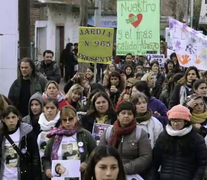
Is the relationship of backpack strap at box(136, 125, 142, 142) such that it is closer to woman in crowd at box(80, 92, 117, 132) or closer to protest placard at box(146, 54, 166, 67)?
woman in crowd at box(80, 92, 117, 132)

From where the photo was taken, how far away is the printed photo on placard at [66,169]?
6039 mm

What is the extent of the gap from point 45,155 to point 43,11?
22512mm

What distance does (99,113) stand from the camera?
277 inches

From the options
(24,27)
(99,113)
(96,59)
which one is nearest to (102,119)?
(99,113)

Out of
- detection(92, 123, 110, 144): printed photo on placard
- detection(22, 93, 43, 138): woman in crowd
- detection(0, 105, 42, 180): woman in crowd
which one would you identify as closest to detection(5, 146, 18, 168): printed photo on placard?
detection(0, 105, 42, 180): woman in crowd

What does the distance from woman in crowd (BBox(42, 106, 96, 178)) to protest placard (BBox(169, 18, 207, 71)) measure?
253 inches

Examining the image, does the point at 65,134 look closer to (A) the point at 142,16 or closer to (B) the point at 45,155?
(B) the point at 45,155

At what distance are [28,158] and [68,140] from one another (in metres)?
0.55

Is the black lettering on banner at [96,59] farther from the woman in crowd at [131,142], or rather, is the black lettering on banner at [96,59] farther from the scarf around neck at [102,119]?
the woman in crowd at [131,142]

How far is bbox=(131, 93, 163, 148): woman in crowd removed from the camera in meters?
6.55

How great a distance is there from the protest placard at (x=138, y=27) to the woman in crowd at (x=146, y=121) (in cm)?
787

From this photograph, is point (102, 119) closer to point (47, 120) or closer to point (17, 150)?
point (47, 120)

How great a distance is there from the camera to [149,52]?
15.4 metres

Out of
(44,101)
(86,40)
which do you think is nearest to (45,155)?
(44,101)
